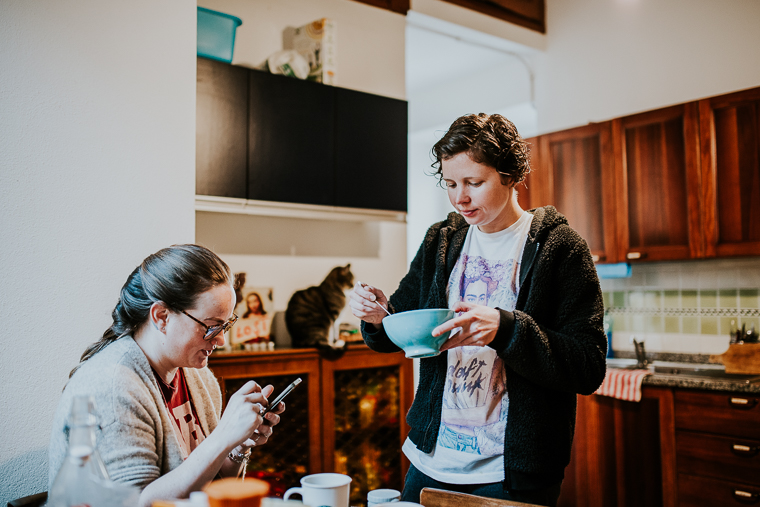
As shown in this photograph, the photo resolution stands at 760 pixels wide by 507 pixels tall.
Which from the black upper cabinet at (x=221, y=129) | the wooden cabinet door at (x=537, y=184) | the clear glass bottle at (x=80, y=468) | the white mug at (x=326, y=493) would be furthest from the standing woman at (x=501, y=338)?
the wooden cabinet door at (x=537, y=184)

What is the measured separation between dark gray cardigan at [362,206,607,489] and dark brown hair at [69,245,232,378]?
561mm

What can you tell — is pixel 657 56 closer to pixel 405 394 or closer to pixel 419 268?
pixel 405 394

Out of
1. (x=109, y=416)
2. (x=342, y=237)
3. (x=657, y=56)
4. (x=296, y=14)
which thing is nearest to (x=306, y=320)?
(x=342, y=237)

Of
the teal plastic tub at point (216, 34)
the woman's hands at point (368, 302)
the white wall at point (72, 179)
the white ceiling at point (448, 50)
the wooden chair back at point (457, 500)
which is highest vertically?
the white ceiling at point (448, 50)

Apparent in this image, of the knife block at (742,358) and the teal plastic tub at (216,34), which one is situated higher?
the teal plastic tub at (216,34)

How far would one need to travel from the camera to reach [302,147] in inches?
114

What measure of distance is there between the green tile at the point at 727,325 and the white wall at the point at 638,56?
120cm

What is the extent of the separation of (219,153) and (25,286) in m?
1.29

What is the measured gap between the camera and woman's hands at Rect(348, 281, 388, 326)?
1.48m

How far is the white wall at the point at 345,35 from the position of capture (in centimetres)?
309

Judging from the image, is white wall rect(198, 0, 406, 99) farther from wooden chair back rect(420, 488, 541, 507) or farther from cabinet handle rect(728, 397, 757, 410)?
wooden chair back rect(420, 488, 541, 507)

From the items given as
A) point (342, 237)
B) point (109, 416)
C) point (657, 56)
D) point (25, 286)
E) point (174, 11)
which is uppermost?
point (657, 56)

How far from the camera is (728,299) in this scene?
322 cm

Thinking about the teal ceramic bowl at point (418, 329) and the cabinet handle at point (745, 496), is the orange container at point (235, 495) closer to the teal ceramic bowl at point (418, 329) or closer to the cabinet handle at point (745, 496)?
the teal ceramic bowl at point (418, 329)
